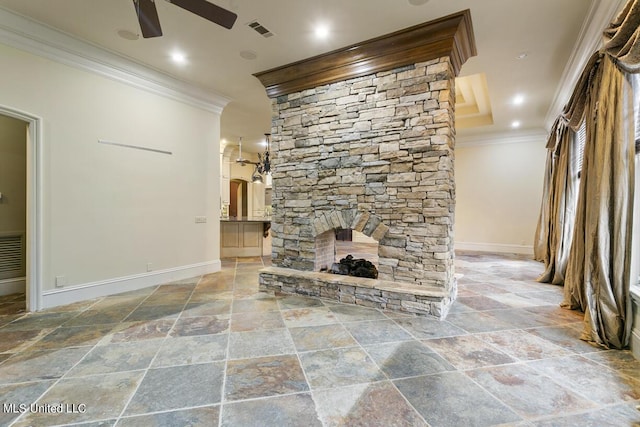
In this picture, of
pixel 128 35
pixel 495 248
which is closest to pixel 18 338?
pixel 128 35

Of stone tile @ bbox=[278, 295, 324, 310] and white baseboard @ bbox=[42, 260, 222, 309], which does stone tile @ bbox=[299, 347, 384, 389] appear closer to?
stone tile @ bbox=[278, 295, 324, 310]

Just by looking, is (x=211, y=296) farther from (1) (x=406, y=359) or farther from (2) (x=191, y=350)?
(1) (x=406, y=359)

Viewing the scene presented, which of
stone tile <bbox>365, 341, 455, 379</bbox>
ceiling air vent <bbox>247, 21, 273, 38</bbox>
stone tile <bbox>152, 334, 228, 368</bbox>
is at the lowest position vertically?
stone tile <bbox>152, 334, 228, 368</bbox>

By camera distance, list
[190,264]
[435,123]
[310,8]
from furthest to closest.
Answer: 1. [190,264]
2. [435,123]
3. [310,8]

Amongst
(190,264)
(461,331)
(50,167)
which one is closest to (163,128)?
(50,167)

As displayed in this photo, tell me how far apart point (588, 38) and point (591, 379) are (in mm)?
3478

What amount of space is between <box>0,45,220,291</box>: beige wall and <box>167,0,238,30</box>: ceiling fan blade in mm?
2585

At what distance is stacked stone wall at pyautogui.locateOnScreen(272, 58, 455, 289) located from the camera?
304cm

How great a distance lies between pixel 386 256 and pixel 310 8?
275 cm

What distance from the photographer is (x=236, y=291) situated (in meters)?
3.90

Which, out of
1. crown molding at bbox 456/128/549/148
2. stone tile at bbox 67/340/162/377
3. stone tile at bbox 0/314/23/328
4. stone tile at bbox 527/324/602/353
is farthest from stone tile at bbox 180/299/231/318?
crown molding at bbox 456/128/549/148

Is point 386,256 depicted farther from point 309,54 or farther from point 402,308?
point 309,54

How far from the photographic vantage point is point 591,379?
188cm

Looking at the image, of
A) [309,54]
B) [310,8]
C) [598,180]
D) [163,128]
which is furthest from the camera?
[163,128]
